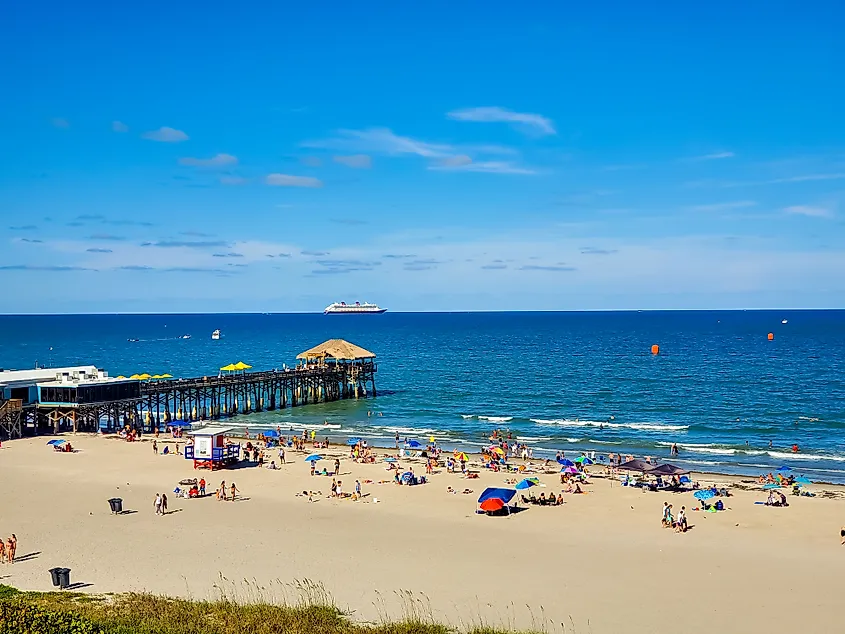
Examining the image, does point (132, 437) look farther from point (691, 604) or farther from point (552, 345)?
point (552, 345)

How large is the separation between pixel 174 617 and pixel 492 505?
15.3 meters

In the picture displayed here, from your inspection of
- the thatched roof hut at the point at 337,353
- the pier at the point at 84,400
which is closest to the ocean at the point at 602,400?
the pier at the point at 84,400

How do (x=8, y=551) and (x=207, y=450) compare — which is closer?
(x=8, y=551)

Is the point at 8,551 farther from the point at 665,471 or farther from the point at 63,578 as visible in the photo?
the point at 665,471

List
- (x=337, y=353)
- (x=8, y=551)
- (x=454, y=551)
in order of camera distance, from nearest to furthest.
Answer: (x=8, y=551), (x=454, y=551), (x=337, y=353)

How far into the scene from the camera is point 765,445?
154 ft

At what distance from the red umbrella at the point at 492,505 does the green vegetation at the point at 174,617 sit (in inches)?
429

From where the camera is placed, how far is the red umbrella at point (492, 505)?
30094mm

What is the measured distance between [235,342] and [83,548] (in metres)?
145

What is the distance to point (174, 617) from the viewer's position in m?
17.0

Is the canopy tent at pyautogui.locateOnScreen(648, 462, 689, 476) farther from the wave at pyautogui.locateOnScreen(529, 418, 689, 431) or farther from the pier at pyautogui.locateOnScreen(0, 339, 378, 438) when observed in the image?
the pier at pyautogui.locateOnScreen(0, 339, 378, 438)

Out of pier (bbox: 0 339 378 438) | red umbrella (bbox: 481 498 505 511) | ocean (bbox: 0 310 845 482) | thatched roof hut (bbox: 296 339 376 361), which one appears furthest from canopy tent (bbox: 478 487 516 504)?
thatched roof hut (bbox: 296 339 376 361)

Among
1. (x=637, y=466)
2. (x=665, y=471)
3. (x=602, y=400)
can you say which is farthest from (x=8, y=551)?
(x=602, y=400)

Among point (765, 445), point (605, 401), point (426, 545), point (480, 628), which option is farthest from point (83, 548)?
point (605, 401)
